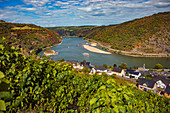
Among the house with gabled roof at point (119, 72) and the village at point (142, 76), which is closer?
the village at point (142, 76)

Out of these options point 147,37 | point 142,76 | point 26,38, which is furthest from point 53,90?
point 26,38

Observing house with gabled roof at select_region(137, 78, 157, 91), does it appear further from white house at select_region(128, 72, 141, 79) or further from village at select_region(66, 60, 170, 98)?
white house at select_region(128, 72, 141, 79)

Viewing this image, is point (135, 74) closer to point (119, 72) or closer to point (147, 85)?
point (119, 72)

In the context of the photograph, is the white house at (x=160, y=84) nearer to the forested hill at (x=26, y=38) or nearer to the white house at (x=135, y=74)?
the white house at (x=135, y=74)

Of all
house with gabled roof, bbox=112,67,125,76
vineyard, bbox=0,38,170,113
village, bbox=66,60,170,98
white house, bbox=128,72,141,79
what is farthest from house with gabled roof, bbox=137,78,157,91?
vineyard, bbox=0,38,170,113

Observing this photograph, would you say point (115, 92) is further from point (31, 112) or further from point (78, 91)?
point (31, 112)

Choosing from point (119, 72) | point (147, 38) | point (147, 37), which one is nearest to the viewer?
point (119, 72)

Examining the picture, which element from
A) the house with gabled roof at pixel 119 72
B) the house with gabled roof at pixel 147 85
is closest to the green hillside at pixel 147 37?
the house with gabled roof at pixel 119 72

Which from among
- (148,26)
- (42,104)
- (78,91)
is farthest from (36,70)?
(148,26)
